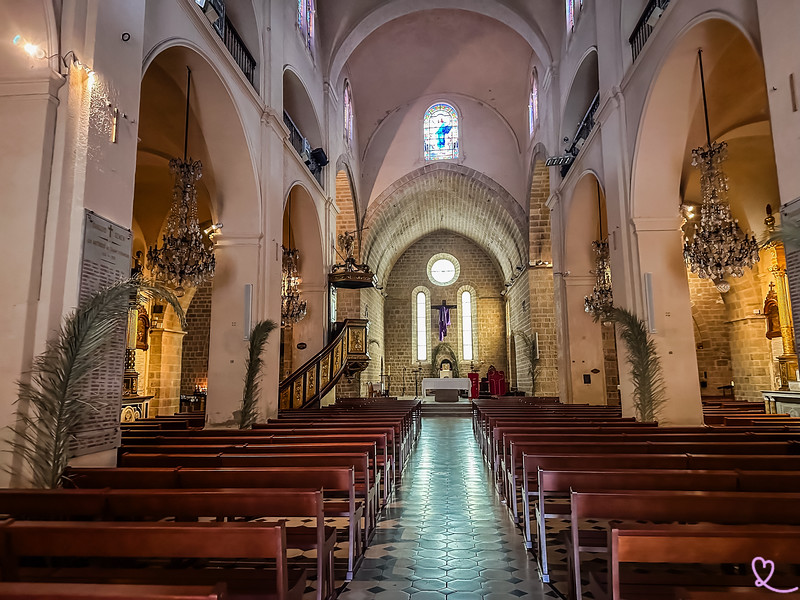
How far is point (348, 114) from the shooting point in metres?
17.2

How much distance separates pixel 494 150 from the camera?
61.9 ft

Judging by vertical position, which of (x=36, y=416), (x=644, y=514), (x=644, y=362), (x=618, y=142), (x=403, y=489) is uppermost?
(x=618, y=142)

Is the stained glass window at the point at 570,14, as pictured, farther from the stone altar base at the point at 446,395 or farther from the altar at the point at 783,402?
the stone altar base at the point at 446,395

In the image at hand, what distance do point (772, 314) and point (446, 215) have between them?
44.6ft

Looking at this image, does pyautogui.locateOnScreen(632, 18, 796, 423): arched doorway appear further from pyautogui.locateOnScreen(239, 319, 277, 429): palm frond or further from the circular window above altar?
the circular window above altar

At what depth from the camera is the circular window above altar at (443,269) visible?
87.5 ft

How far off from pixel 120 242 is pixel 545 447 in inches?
165

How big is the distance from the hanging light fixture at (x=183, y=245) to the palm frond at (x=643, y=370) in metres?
5.99

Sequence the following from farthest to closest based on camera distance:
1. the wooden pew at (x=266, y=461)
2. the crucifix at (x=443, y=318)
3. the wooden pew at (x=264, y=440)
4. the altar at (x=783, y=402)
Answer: the crucifix at (x=443, y=318) < the altar at (x=783, y=402) < the wooden pew at (x=264, y=440) < the wooden pew at (x=266, y=461)

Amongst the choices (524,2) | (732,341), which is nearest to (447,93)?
(524,2)

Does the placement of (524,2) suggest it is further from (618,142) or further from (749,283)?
(749,283)

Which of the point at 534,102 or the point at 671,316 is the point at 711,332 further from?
the point at 671,316

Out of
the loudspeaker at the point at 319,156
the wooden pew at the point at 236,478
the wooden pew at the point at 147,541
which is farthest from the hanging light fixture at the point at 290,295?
the wooden pew at the point at 147,541

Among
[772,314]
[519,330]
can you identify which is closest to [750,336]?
[772,314]
